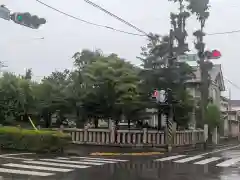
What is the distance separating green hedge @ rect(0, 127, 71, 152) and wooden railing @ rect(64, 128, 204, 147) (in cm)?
613

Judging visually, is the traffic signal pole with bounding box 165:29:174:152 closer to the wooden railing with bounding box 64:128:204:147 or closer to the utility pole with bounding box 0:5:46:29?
the wooden railing with bounding box 64:128:204:147

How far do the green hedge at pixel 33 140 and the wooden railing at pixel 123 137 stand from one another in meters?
6.13

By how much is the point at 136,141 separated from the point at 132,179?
1364cm

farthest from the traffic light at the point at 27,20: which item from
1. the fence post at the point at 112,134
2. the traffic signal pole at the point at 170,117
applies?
the fence post at the point at 112,134

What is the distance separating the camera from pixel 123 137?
994 inches

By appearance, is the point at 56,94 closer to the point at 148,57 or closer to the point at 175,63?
the point at 148,57

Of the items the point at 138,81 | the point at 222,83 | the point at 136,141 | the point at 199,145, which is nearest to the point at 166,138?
the point at 136,141

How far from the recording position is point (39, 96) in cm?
2847

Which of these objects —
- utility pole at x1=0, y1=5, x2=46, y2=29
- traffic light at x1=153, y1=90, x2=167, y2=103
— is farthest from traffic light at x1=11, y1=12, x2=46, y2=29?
traffic light at x1=153, y1=90, x2=167, y2=103

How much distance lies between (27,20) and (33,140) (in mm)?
8024

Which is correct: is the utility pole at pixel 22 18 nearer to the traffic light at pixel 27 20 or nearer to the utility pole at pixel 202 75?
the traffic light at pixel 27 20

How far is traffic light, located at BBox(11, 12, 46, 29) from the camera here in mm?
13055

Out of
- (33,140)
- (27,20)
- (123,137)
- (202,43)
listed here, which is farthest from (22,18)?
(202,43)

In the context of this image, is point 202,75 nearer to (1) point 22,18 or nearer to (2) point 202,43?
(2) point 202,43
